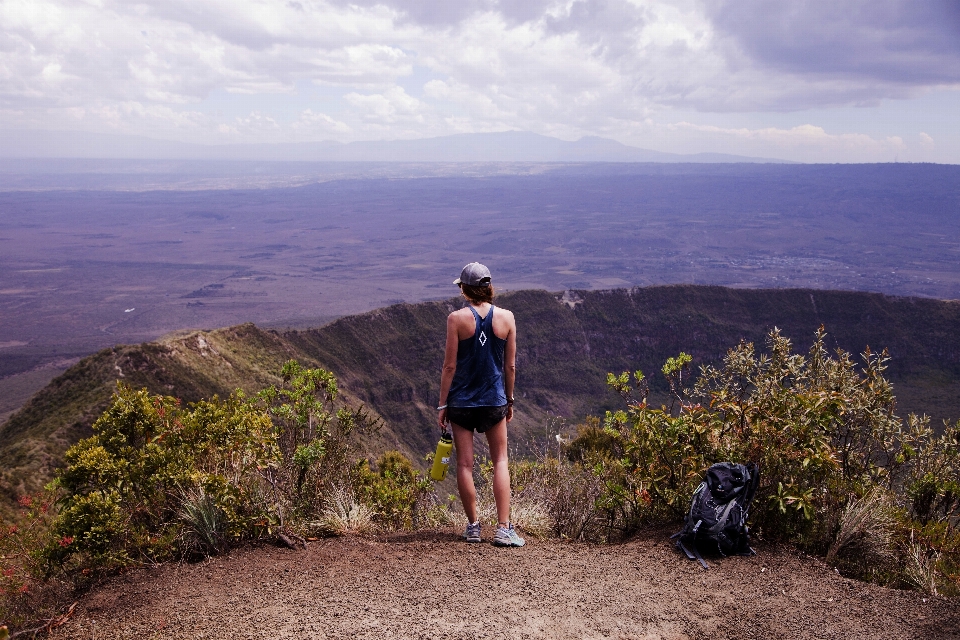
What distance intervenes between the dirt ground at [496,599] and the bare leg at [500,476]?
33 cm

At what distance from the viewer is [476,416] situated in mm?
5180

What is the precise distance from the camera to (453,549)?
16.6 ft

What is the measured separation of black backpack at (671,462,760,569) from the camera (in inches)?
191

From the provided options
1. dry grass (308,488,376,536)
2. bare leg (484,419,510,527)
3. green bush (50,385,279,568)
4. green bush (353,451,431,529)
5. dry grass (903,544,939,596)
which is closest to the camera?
dry grass (903,544,939,596)

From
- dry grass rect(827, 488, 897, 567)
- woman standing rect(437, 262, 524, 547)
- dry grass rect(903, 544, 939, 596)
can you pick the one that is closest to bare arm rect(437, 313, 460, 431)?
woman standing rect(437, 262, 524, 547)

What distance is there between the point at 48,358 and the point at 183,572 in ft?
237

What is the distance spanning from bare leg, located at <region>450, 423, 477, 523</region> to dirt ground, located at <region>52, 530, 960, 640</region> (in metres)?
0.34

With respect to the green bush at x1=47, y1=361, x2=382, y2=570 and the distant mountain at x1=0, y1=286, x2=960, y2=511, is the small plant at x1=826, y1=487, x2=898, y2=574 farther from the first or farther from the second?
the distant mountain at x1=0, y1=286, x2=960, y2=511

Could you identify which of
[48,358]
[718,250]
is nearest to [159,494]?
[48,358]

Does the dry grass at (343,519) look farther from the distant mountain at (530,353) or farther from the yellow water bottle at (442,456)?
the distant mountain at (530,353)

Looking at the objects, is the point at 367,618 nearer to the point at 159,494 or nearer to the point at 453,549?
the point at 453,549

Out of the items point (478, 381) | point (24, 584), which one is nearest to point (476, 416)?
point (478, 381)

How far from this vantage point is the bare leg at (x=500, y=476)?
17.2 feet

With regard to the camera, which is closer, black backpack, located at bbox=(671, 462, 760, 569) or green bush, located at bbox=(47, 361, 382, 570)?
green bush, located at bbox=(47, 361, 382, 570)
